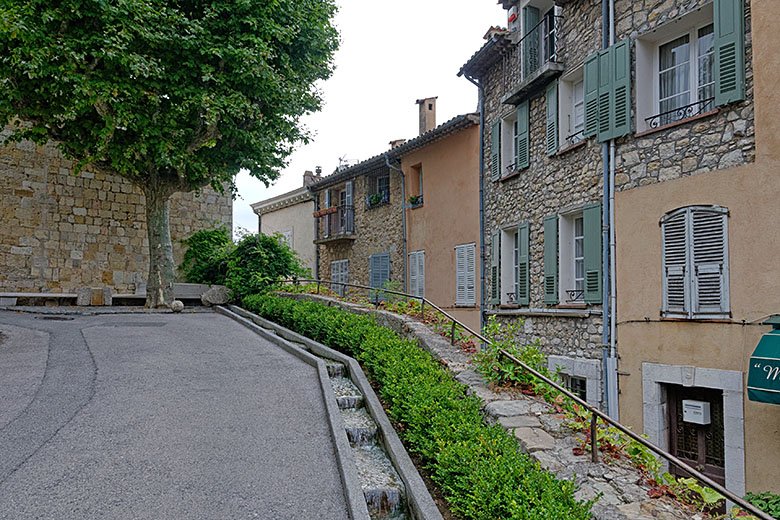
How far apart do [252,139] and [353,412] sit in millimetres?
9330

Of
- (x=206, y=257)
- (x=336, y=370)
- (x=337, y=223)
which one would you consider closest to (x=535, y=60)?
(x=336, y=370)

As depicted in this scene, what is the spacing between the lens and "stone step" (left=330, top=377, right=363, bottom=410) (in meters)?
7.22

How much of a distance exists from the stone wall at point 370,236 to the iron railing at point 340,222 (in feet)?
0.87

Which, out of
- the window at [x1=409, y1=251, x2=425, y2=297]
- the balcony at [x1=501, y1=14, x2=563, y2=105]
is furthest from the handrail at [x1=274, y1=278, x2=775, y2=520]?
the window at [x1=409, y1=251, x2=425, y2=297]

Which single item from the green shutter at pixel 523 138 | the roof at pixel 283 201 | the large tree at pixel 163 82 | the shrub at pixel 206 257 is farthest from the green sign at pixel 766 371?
the roof at pixel 283 201

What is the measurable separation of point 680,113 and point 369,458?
732 centimetres

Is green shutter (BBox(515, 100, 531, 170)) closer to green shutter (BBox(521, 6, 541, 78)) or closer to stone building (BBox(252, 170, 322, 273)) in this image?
green shutter (BBox(521, 6, 541, 78))

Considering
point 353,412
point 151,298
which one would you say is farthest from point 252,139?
point 353,412

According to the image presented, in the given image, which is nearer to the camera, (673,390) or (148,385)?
(148,385)

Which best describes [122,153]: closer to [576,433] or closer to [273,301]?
[273,301]

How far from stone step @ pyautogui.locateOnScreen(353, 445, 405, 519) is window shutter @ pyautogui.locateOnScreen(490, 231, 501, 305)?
8.82 meters

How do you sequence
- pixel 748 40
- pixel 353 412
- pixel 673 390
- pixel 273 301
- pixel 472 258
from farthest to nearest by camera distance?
pixel 472 258 → pixel 273 301 → pixel 673 390 → pixel 748 40 → pixel 353 412

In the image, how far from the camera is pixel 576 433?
17.4ft

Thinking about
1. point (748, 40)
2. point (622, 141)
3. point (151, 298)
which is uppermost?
point (748, 40)
